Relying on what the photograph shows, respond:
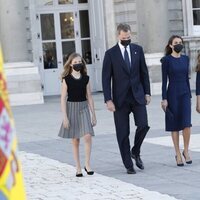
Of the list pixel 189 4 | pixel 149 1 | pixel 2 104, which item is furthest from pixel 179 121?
pixel 189 4

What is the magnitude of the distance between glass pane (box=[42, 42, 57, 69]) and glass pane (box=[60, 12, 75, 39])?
1.80 feet

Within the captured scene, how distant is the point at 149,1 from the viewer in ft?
78.7

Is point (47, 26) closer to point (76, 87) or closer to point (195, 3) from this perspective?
point (195, 3)

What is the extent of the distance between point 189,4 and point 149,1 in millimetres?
2558

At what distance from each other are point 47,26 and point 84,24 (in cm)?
140

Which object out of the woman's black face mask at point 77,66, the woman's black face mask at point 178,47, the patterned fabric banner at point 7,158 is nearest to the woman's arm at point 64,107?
the woman's black face mask at point 77,66

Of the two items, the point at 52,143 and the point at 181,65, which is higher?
the point at 181,65

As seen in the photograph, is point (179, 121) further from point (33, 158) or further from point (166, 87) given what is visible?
point (33, 158)

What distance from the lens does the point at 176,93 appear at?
9.19 metres

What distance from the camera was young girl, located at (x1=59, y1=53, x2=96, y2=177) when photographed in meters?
8.51

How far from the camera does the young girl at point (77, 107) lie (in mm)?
8508

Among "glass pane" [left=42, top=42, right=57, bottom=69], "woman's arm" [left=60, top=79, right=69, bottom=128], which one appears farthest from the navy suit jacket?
"glass pane" [left=42, top=42, right=57, bottom=69]

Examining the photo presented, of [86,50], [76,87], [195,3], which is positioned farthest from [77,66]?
[195,3]

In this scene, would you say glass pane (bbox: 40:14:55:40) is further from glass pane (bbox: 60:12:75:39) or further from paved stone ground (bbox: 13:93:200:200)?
paved stone ground (bbox: 13:93:200:200)
